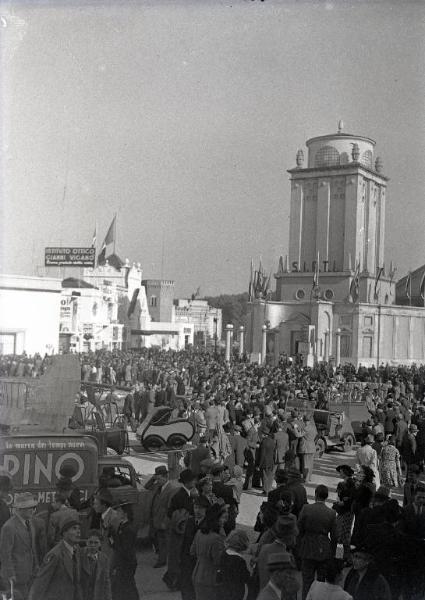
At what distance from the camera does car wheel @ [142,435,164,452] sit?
1577 centimetres

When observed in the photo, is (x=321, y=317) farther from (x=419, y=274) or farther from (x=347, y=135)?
(x=419, y=274)

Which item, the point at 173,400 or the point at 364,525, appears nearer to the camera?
the point at 364,525

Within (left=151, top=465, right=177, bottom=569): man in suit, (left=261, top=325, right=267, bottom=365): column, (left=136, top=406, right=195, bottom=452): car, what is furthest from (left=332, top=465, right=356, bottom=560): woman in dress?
(left=261, top=325, right=267, bottom=365): column

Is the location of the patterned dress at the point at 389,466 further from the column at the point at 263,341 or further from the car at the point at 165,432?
the column at the point at 263,341

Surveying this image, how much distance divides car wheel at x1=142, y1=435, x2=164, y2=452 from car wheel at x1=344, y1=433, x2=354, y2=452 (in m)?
5.63

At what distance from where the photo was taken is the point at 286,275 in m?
61.4

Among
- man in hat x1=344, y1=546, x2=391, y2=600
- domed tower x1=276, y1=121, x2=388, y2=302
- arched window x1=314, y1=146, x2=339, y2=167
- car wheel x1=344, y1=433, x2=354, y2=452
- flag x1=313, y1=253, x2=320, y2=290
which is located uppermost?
arched window x1=314, y1=146, x2=339, y2=167

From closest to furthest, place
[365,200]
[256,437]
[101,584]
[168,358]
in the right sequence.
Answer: [101,584] < [256,437] < [168,358] < [365,200]

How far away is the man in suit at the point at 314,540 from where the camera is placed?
7.40m

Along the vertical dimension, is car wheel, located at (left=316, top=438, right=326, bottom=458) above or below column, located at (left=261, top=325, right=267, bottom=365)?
below

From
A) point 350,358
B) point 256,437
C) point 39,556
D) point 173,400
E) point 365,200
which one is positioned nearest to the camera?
point 39,556

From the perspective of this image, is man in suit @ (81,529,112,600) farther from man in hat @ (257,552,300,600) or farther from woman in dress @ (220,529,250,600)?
man in hat @ (257,552,300,600)

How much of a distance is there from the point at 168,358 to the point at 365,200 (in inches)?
994

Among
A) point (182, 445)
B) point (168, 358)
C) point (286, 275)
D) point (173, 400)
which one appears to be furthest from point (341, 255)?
point (182, 445)
